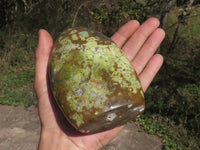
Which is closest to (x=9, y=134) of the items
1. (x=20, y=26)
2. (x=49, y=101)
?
(x=49, y=101)

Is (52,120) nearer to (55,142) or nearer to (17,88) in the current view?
(55,142)

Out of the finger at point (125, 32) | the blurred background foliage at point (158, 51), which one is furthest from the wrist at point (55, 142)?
the blurred background foliage at point (158, 51)

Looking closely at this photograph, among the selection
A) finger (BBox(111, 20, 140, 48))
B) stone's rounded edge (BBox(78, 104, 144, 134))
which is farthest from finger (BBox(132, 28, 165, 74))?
stone's rounded edge (BBox(78, 104, 144, 134))

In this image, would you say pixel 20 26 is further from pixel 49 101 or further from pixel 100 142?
pixel 100 142

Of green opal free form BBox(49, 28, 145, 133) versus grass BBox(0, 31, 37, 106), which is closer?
green opal free form BBox(49, 28, 145, 133)

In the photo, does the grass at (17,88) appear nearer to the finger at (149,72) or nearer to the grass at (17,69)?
the grass at (17,69)

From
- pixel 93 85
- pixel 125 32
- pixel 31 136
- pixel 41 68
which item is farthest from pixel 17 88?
pixel 93 85

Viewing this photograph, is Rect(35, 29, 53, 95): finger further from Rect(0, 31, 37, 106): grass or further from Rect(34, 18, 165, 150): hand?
Rect(0, 31, 37, 106): grass

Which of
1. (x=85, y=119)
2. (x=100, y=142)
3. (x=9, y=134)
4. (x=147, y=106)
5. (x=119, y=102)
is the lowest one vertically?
(x=9, y=134)
